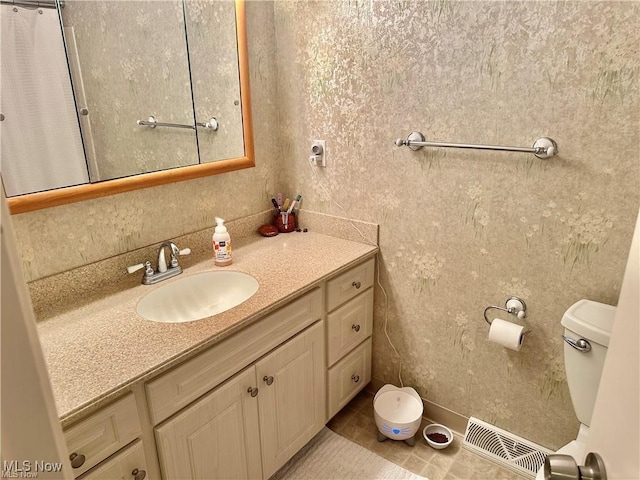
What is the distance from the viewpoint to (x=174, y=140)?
5.33ft

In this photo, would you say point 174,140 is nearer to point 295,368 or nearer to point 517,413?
point 295,368

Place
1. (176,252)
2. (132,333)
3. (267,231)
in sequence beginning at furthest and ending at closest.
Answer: (267,231) < (176,252) < (132,333)

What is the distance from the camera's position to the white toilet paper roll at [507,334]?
149 centimetres

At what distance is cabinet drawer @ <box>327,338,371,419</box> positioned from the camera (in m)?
1.80

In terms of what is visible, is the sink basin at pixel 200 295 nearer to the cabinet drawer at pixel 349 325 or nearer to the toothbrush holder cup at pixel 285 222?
the cabinet drawer at pixel 349 325

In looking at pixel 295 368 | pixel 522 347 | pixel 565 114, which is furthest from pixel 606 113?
pixel 295 368

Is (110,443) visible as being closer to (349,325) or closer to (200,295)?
(200,295)

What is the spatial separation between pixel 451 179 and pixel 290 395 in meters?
0.99

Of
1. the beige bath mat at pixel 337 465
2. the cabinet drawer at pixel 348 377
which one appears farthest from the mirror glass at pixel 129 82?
the beige bath mat at pixel 337 465

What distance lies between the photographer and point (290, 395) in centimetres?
155

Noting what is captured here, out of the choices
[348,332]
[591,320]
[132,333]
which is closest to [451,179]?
[591,320]

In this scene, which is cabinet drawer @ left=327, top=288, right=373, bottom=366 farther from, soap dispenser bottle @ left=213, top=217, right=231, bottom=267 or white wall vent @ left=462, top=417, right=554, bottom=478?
white wall vent @ left=462, top=417, right=554, bottom=478

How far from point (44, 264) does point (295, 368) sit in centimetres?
89

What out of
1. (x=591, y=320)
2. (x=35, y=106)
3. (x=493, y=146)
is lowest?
(x=591, y=320)
